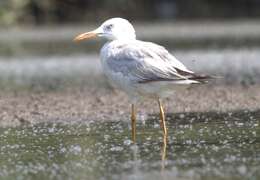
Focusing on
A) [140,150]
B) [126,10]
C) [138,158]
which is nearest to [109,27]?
[140,150]

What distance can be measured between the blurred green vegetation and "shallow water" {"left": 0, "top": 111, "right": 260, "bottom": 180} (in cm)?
2577

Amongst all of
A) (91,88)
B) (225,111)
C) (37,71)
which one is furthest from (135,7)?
(225,111)

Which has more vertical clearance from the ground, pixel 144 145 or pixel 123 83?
pixel 123 83

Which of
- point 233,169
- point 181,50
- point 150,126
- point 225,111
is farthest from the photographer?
point 181,50

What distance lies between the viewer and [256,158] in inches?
365

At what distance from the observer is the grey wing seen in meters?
10.8

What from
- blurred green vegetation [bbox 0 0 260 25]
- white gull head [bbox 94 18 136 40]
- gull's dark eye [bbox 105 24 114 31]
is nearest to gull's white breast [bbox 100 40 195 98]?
white gull head [bbox 94 18 136 40]

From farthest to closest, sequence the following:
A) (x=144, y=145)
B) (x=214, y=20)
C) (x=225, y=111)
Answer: (x=214, y=20) < (x=225, y=111) < (x=144, y=145)

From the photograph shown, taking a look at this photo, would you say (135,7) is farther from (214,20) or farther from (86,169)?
(86,169)


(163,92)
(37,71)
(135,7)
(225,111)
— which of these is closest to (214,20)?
(135,7)

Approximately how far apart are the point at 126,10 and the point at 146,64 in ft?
103

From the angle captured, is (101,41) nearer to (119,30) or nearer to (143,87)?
(119,30)

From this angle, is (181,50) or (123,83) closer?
(123,83)

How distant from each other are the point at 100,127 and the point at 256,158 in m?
3.64
